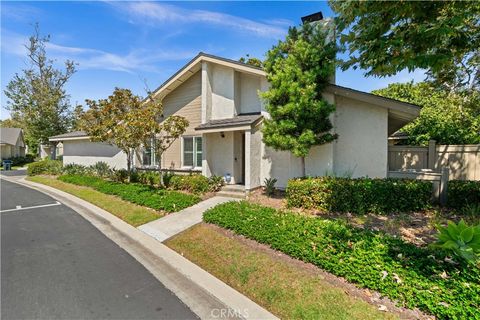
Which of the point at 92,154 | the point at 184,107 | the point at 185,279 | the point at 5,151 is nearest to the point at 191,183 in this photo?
the point at 184,107

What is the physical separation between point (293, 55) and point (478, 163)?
887 cm

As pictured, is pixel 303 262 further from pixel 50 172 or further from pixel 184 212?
pixel 50 172

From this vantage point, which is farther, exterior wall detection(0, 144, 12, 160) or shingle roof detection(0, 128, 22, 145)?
shingle roof detection(0, 128, 22, 145)

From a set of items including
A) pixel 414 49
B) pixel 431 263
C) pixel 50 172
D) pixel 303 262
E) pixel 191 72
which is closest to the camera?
pixel 431 263

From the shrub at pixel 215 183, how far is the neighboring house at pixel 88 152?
28.6ft

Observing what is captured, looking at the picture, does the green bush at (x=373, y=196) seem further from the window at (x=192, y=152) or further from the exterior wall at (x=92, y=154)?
the exterior wall at (x=92, y=154)

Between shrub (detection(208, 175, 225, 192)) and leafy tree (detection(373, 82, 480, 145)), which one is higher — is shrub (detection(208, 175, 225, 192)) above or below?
below

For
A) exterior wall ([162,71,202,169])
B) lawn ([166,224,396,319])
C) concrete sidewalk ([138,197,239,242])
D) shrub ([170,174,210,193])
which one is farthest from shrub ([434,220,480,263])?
exterior wall ([162,71,202,169])

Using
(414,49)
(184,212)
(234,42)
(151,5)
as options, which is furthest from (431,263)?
(234,42)

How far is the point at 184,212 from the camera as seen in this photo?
8836 mm

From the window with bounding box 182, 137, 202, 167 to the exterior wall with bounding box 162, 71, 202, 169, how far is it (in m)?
0.27

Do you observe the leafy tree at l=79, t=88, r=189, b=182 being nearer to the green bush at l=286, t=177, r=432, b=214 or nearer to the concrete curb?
the concrete curb

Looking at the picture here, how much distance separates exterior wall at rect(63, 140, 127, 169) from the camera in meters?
18.0

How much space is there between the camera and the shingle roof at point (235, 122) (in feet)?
35.3
